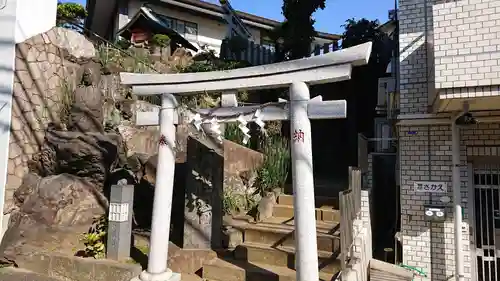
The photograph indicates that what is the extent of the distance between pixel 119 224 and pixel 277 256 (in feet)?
9.09

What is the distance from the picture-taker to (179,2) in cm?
1858

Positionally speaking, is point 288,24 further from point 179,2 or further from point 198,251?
point 198,251

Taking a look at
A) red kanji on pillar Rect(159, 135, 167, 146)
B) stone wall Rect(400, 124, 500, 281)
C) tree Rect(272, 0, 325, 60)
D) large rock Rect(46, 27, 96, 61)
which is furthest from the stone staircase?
tree Rect(272, 0, 325, 60)

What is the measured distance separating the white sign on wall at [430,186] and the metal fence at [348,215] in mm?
1115

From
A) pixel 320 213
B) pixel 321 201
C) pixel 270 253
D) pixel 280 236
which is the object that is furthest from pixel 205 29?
pixel 270 253

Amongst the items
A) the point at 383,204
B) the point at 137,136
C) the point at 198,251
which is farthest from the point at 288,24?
the point at 198,251

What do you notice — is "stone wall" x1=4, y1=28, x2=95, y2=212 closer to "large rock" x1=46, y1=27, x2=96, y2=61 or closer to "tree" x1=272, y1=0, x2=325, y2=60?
"large rock" x1=46, y1=27, x2=96, y2=61

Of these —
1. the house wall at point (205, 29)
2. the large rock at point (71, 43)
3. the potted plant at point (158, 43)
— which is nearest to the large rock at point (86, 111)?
the large rock at point (71, 43)

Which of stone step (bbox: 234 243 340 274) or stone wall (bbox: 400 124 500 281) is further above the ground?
stone wall (bbox: 400 124 500 281)

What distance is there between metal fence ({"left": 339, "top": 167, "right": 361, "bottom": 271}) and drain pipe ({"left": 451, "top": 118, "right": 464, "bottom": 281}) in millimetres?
1640

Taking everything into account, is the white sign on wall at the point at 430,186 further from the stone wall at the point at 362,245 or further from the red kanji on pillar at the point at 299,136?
the red kanji on pillar at the point at 299,136

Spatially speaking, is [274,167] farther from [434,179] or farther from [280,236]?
[434,179]

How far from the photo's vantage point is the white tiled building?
557 cm

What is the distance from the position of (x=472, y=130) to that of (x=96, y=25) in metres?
22.4
